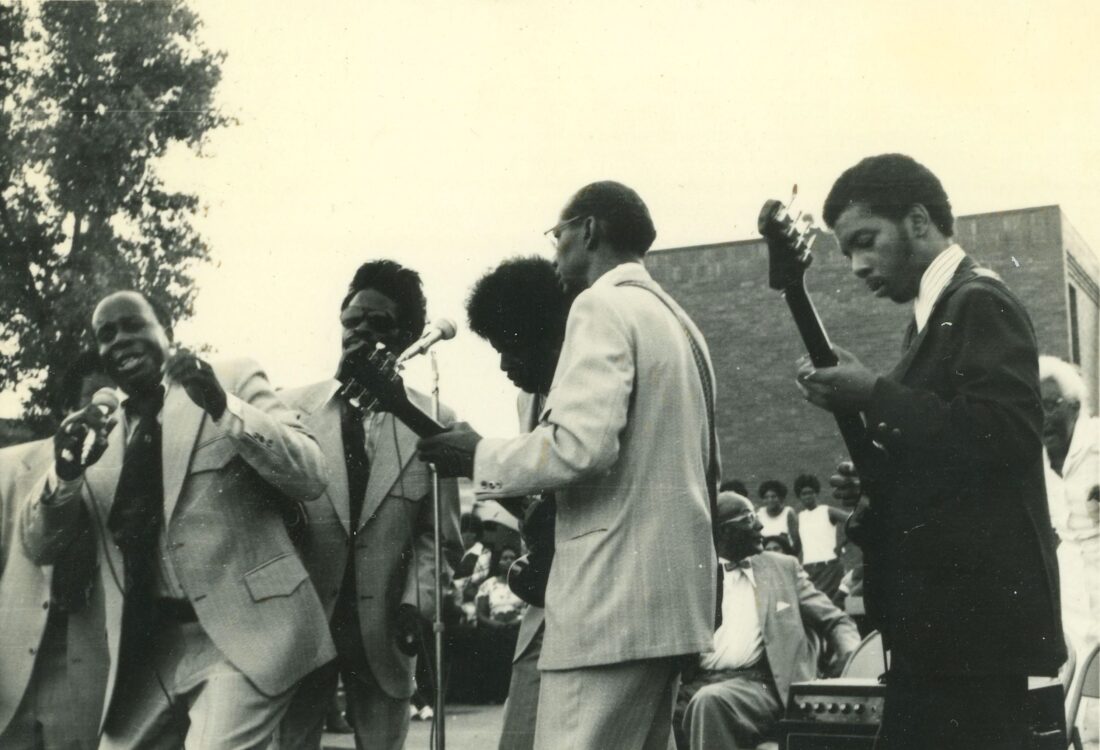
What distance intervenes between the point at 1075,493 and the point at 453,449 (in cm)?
306

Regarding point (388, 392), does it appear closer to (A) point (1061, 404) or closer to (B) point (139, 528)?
(B) point (139, 528)

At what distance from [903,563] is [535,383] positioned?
5.04 feet

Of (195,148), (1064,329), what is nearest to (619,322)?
(195,148)

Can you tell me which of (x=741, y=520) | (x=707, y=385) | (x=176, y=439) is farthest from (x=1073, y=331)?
(x=176, y=439)

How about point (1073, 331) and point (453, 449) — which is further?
point (1073, 331)

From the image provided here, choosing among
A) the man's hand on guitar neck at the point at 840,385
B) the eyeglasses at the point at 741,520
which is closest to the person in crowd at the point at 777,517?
the eyeglasses at the point at 741,520

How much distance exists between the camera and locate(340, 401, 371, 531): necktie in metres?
4.03

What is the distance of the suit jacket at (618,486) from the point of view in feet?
8.91

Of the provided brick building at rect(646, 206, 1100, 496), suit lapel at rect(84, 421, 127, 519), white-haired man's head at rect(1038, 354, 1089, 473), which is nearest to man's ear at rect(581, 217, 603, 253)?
suit lapel at rect(84, 421, 127, 519)

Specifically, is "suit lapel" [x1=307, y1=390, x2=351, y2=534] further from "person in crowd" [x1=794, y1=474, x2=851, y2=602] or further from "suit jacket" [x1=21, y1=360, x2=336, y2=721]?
"person in crowd" [x1=794, y1=474, x2=851, y2=602]

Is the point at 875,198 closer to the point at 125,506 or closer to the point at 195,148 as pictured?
the point at 125,506

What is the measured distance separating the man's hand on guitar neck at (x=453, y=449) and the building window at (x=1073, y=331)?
587 inches

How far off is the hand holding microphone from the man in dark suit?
6.45ft

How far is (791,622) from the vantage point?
5.47 meters
